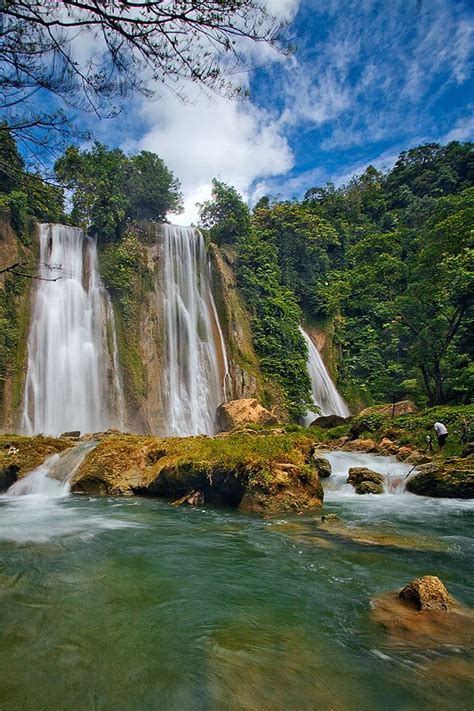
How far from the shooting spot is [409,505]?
8562 millimetres

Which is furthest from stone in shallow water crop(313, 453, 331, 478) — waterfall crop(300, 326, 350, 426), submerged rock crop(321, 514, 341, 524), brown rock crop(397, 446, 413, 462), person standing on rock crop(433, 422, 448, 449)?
waterfall crop(300, 326, 350, 426)

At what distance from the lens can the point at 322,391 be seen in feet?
98.2

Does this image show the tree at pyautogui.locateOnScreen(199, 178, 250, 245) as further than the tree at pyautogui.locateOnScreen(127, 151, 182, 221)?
Yes

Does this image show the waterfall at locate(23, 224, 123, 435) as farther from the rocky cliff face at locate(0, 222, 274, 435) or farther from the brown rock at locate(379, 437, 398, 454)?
the brown rock at locate(379, 437, 398, 454)

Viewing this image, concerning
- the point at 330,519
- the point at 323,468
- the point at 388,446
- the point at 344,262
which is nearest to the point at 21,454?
the point at 323,468

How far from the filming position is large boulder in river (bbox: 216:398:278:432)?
70.8 ft

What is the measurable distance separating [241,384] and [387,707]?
23.4 meters

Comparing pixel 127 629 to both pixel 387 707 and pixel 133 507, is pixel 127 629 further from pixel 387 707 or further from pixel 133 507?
pixel 133 507

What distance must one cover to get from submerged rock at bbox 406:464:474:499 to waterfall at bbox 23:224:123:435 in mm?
16007

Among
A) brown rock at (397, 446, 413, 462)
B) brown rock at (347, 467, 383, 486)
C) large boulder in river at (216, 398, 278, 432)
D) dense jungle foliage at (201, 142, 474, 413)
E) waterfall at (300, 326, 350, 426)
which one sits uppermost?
dense jungle foliage at (201, 142, 474, 413)

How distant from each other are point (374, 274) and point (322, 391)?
9.92m

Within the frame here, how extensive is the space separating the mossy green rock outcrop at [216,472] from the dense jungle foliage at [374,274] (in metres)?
13.1

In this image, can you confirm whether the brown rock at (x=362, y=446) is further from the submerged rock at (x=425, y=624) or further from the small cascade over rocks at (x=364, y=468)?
the submerged rock at (x=425, y=624)

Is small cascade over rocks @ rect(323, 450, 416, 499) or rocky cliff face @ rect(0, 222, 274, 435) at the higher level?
rocky cliff face @ rect(0, 222, 274, 435)
